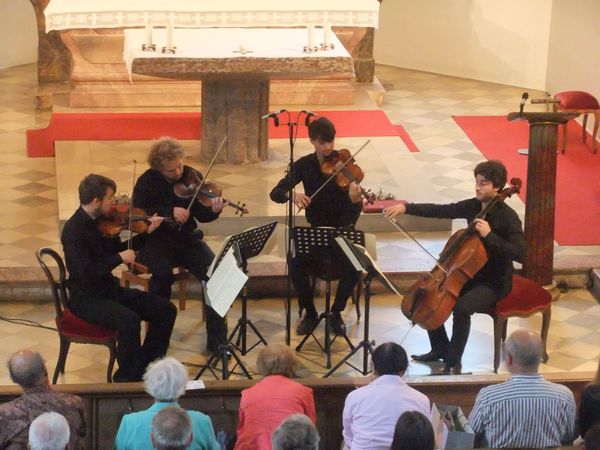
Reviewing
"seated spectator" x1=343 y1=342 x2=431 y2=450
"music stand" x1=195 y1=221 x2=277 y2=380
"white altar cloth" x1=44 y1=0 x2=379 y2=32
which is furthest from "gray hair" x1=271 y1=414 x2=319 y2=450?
"white altar cloth" x1=44 y1=0 x2=379 y2=32

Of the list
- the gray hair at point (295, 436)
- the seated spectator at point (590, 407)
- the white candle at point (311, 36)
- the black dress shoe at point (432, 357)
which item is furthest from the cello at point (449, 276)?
the white candle at point (311, 36)

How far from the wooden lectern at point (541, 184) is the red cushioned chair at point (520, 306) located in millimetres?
624

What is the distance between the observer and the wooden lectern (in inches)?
290

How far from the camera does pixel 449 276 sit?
6.35m

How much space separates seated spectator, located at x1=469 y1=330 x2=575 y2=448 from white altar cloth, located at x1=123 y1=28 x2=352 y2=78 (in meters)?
4.70

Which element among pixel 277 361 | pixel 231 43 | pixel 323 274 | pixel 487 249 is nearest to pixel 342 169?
pixel 323 274

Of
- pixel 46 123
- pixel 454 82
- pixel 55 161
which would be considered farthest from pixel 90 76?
pixel 454 82

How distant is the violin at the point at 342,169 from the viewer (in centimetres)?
693

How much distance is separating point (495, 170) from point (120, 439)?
2.78 meters

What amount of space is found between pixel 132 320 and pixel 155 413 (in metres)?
1.73

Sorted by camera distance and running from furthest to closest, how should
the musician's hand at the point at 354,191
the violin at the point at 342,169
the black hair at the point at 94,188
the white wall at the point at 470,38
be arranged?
the white wall at the point at 470,38 < the violin at the point at 342,169 < the musician's hand at the point at 354,191 < the black hair at the point at 94,188

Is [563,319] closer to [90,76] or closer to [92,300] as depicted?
[92,300]

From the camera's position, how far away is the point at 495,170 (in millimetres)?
6484

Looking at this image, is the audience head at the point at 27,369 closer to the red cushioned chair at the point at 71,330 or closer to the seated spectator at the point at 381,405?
the seated spectator at the point at 381,405
